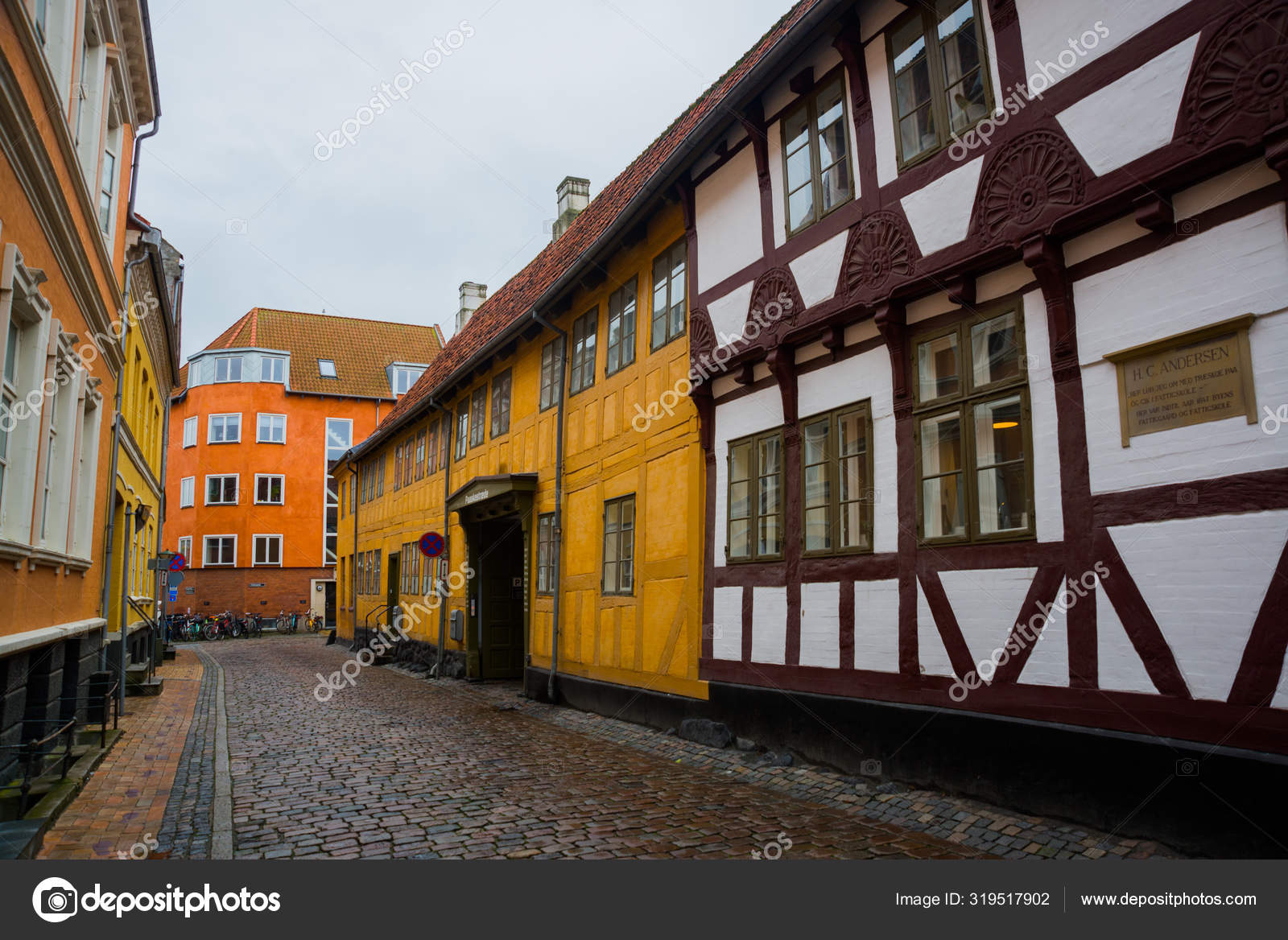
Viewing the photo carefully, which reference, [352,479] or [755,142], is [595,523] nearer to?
[755,142]

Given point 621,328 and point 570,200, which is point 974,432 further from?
point 570,200

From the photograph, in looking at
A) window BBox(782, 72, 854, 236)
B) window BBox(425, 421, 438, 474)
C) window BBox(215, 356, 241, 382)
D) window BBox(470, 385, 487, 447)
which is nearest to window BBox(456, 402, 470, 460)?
window BBox(470, 385, 487, 447)

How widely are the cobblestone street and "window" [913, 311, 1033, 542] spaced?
79.5 inches

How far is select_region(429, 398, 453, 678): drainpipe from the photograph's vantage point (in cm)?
2038

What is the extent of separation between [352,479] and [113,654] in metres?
19.7

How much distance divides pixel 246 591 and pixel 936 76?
41187 mm

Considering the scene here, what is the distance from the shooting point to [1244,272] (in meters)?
5.27

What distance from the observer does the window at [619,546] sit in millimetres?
12508

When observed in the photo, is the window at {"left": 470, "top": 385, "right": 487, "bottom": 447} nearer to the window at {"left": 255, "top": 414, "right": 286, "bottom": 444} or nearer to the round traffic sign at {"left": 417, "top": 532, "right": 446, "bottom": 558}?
the round traffic sign at {"left": 417, "top": 532, "right": 446, "bottom": 558}

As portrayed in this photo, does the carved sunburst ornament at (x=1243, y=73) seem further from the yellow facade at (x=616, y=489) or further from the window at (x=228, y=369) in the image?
the window at (x=228, y=369)

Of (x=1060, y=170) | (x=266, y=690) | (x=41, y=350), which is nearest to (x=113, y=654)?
(x=266, y=690)

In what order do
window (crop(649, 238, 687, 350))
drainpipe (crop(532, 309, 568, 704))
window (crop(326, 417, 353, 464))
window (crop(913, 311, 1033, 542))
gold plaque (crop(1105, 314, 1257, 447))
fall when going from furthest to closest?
window (crop(326, 417, 353, 464)) → drainpipe (crop(532, 309, 568, 704)) → window (crop(649, 238, 687, 350)) → window (crop(913, 311, 1033, 542)) → gold plaque (crop(1105, 314, 1257, 447))

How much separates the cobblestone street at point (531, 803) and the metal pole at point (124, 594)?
187 cm

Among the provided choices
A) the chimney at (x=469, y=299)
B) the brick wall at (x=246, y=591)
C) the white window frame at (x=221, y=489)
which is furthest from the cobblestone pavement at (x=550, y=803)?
the white window frame at (x=221, y=489)
